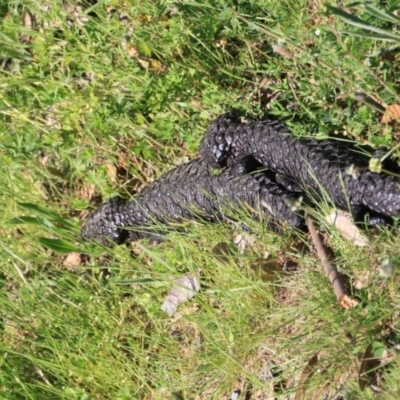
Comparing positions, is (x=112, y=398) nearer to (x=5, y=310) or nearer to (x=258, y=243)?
(x=5, y=310)

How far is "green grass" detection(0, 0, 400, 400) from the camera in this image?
319 centimetres

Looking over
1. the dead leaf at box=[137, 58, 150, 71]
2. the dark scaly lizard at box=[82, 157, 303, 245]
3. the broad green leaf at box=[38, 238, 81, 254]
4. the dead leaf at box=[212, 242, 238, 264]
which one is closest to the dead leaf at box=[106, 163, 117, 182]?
the dark scaly lizard at box=[82, 157, 303, 245]

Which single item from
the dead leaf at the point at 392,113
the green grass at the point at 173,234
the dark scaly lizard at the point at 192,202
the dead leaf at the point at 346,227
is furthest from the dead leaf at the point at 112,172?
the dead leaf at the point at 392,113

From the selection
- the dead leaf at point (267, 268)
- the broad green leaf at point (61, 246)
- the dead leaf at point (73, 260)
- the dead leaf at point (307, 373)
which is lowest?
the dead leaf at point (73, 260)

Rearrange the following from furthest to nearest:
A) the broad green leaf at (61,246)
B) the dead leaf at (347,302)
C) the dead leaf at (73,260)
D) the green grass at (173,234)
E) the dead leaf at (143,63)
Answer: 1. the dead leaf at (73,260)
2. the dead leaf at (143,63)
3. the broad green leaf at (61,246)
4. the green grass at (173,234)
5. the dead leaf at (347,302)

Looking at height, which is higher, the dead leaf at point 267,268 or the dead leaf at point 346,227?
the dead leaf at point 346,227

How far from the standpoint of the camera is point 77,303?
4.04 meters

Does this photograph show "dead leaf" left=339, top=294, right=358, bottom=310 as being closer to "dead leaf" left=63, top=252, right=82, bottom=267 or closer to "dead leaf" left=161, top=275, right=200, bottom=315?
"dead leaf" left=161, top=275, right=200, bottom=315

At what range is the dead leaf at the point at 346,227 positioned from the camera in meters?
3.15

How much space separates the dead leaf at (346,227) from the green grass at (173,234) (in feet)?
0.11

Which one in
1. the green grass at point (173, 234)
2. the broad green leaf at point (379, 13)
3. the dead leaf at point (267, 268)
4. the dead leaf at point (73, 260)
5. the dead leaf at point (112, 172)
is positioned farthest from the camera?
the dead leaf at point (73, 260)

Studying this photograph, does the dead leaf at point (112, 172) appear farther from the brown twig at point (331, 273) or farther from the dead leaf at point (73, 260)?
the brown twig at point (331, 273)

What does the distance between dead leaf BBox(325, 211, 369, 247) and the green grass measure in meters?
0.03

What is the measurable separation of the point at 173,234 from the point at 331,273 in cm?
91
